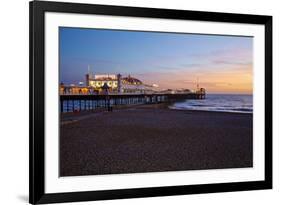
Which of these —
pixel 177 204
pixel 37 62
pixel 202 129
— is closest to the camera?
pixel 37 62

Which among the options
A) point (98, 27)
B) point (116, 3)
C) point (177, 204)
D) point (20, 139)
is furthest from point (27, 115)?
point (177, 204)

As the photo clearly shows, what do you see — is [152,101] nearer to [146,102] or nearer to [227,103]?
[146,102]

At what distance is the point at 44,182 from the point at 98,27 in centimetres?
132

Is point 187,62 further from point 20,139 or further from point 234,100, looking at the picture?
point 20,139

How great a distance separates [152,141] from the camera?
3.76 metres

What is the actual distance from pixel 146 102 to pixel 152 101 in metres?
0.05

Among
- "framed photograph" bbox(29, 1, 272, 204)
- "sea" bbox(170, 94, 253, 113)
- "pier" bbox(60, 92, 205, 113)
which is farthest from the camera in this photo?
"sea" bbox(170, 94, 253, 113)

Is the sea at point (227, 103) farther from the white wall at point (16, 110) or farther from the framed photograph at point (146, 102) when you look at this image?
the white wall at point (16, 110)

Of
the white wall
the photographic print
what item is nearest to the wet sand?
the photographic print

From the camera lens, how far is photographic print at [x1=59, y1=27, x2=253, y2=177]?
355 cm

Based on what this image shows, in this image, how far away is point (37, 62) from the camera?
3.34 meters

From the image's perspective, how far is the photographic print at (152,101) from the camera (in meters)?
3.55

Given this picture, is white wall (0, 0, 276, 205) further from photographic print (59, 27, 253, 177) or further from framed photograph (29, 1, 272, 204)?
photographic print (59, 27, 253, 177)

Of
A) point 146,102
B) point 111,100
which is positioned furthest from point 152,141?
point 111,100
